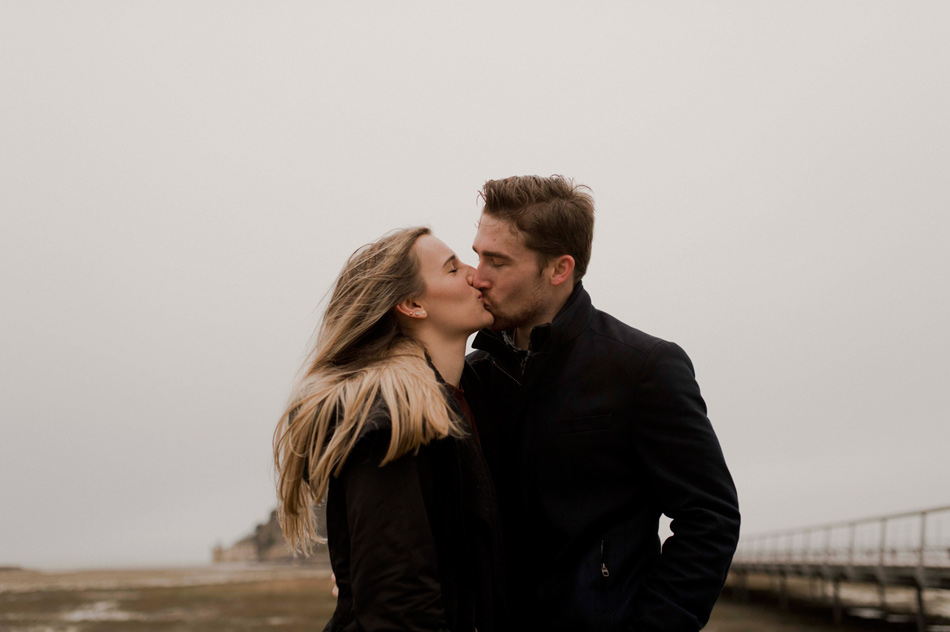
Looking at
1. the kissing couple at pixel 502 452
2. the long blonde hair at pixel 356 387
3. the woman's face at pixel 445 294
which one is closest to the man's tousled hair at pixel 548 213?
the kissing couple at pixel 502 452

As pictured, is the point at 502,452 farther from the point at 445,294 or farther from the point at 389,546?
the point at 389,546

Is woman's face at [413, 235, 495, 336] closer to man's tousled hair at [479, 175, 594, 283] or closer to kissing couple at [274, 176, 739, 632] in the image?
kissing couple at [274, 176, 739, 632]

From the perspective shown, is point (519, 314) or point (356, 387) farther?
point (519, 314)

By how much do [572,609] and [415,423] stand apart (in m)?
1.10

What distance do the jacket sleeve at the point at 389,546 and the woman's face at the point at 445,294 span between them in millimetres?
893

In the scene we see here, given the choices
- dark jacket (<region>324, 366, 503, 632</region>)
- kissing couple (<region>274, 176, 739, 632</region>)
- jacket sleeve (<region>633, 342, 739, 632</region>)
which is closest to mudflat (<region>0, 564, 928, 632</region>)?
kissing couple (<region>274, 176, 739, 632</region>)

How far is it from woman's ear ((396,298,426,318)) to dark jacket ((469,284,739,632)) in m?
0.49

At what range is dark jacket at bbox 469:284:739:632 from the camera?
312cm

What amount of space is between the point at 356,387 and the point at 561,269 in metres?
1.36

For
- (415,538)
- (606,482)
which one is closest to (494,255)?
(606,482)

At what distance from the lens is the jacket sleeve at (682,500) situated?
3.08 m

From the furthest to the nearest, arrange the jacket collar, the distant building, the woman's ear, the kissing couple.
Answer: the distant building → the jacket collar → the woman's ear → the kissing couple

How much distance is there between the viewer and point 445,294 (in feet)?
11.1

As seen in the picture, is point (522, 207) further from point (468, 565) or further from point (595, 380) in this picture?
point (468, 565)
